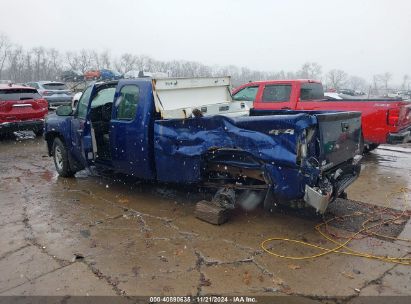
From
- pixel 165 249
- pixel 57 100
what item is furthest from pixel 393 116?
pixel 57 100

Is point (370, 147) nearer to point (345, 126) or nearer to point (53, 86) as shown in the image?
point (345, 126)

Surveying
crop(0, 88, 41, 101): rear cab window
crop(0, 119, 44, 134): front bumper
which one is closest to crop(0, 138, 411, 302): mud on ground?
crop(0, 119, 44, 134): front bumper

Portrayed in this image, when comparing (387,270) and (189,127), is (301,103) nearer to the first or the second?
(189,127)

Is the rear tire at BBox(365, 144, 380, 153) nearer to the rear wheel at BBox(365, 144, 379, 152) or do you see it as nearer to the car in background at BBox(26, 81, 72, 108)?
the rear wheel at BBox(365, 144, 379, 152)

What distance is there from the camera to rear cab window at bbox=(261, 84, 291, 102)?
9172 millimetres

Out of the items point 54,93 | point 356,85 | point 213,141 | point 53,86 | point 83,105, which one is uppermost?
point 356,85

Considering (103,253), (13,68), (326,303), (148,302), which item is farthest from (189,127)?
(13,68)

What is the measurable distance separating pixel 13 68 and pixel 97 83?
72.4 metres

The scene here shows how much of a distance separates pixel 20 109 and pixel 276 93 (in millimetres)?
7799

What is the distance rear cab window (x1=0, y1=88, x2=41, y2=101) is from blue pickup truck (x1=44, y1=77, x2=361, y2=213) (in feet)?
18.6

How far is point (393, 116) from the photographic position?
8.24 metres

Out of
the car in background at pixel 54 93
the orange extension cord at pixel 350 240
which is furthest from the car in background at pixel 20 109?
the orange extension cord at pixel 350 240

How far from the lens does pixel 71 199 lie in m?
6.10

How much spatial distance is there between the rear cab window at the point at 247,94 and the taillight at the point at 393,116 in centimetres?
313
